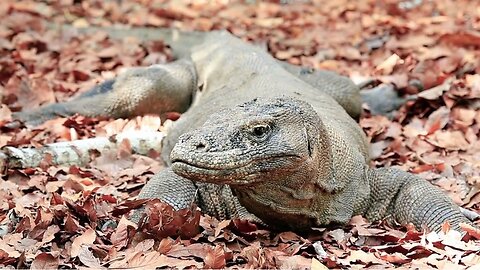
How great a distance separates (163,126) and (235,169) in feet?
9.65

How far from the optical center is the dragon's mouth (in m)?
3.79

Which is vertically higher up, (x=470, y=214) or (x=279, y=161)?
(x=279, y=161)

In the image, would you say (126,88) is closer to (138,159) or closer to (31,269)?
(138,159)

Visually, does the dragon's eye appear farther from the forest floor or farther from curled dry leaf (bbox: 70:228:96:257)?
curled dry leaf (bbox: 70:228:96:257)

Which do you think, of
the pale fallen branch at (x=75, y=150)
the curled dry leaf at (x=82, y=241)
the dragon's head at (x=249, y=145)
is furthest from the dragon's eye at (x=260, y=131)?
the pale fallen branch at (x=75, y=150)

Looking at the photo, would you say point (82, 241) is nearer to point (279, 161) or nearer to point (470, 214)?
point (279, 161)

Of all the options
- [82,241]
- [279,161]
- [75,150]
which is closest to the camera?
[279,161]

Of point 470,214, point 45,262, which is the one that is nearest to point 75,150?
point 45,262

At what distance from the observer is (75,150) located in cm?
600

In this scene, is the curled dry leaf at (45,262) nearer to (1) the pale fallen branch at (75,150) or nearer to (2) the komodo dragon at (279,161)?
(2) the komodo dragon at (279,161)

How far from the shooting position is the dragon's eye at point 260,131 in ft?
12.9

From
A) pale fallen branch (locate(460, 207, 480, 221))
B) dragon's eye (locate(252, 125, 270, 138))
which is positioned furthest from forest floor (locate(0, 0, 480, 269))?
dragon's eye (locate(252, 125, 270, 138))

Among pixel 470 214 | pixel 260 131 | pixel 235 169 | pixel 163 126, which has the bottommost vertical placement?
pixel 163 126

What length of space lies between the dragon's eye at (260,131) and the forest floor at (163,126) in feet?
1.93
